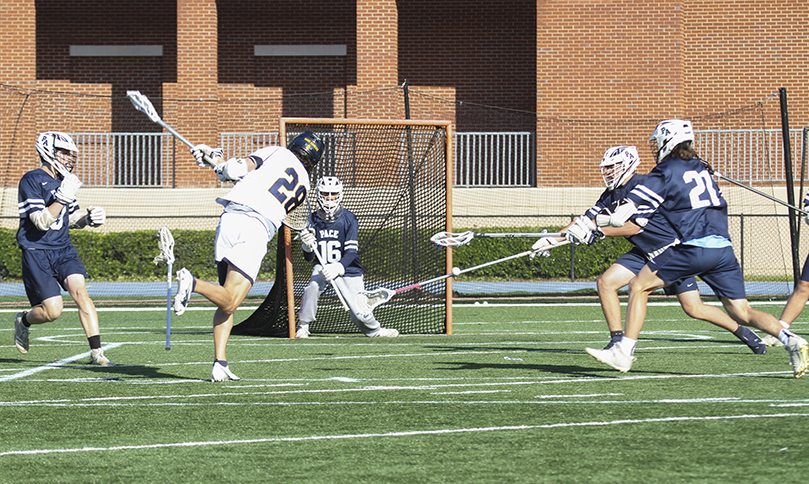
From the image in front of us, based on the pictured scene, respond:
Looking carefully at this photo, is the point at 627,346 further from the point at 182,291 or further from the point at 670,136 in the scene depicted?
the point at 182,291

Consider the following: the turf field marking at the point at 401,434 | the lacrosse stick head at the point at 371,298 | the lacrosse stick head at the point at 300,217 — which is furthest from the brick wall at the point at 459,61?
the turf field marking at the point at 401,434

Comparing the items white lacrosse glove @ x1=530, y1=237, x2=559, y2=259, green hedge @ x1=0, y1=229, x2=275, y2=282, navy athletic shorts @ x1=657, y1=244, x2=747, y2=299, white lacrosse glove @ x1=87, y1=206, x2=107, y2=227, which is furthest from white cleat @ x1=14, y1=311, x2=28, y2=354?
green hedge @ x1=0, y1=229, x2=275, y2=282

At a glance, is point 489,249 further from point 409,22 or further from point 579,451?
point 579,451

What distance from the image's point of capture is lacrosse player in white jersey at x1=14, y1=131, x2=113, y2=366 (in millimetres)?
7289

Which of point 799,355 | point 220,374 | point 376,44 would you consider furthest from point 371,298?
point 376,44

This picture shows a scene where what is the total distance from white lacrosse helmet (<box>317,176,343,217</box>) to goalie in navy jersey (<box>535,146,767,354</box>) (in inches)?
121

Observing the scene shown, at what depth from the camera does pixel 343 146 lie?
36.3 ft

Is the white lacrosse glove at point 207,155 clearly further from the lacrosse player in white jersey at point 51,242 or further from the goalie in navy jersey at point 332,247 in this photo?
the goalie in navy jersey at point 332,247

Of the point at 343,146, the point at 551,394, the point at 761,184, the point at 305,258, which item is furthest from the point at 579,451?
the point at 761,184

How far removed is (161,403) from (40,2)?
2096 cm

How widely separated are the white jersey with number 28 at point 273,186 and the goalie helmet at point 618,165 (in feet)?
8.64

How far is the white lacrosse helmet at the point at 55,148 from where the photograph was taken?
7.35m

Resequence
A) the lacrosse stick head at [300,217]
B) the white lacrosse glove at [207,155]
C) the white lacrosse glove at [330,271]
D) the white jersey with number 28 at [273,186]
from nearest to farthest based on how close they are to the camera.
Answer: the white jersey with number 28 at [273,186] → the white lacrosse glove at [207,155] → the white lacrosse glove at [330,271] → the lacrosse stick head at [300,217]

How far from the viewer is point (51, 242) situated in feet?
24.2
